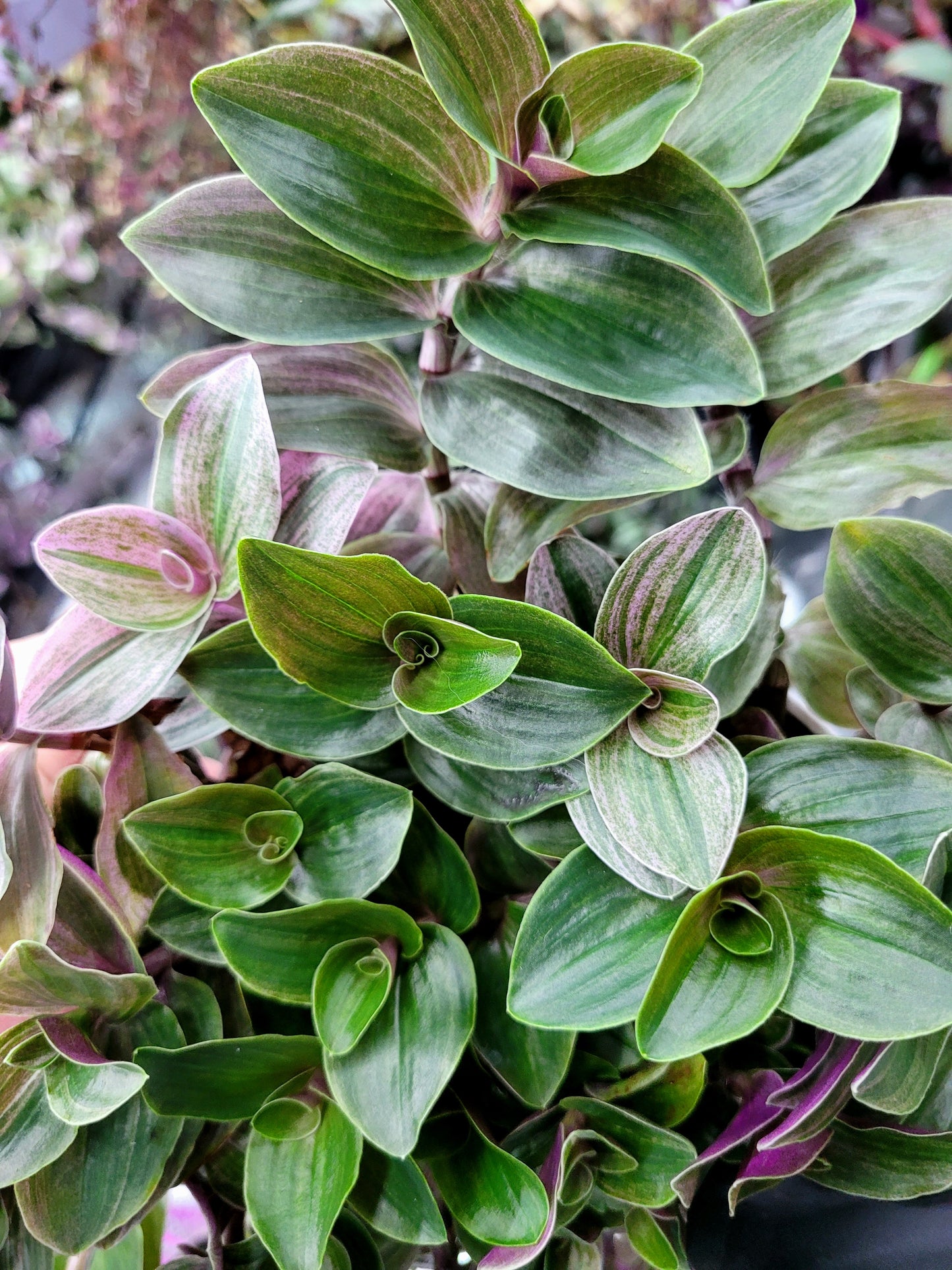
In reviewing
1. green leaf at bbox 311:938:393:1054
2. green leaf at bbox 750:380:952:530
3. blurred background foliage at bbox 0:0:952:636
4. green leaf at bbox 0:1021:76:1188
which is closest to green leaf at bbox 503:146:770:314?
green leaf at bbox 750:380:952:530

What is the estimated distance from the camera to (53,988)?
0.39m

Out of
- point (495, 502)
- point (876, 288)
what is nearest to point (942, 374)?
point (876, 288)

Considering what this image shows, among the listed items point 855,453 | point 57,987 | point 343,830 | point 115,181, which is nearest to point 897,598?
point 855,453

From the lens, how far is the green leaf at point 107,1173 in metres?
0.41

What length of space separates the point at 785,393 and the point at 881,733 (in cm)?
18

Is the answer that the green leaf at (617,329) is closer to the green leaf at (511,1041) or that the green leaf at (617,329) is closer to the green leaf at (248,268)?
the green leaf at (248,268)

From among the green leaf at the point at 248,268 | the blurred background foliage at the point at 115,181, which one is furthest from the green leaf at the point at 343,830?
the blurred background foliage at the point at 115,181

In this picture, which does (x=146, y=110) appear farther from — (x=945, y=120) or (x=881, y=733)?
(x=881, y=733)

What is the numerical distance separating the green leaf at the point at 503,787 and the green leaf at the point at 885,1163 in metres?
0.21

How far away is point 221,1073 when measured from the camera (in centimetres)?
39

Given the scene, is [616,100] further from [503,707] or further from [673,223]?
[503,707]

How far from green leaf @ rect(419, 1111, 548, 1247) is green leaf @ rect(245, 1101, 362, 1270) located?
0.05 metres

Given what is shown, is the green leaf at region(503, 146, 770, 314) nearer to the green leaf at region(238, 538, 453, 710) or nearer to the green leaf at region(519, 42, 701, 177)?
the green leaf at region(519, 42, 701, 177)

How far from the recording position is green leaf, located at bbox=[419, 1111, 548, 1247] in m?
0.38
